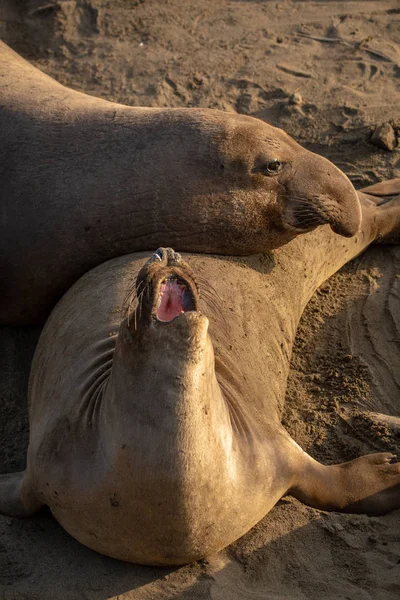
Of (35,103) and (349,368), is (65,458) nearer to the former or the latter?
(349,368)

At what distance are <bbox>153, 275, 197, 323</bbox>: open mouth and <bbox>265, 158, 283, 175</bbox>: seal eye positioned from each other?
172 cm

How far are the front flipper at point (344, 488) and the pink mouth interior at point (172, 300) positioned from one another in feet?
3.75

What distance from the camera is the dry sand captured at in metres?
3.90

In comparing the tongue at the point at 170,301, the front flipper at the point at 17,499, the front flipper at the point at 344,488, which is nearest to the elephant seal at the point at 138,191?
the front flipper at the point at 17,499

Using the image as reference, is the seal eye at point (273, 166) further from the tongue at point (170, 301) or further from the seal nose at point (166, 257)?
the tongue at point (170, 301)

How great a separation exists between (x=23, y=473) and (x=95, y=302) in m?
0.88

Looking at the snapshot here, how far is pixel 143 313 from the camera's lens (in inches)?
131

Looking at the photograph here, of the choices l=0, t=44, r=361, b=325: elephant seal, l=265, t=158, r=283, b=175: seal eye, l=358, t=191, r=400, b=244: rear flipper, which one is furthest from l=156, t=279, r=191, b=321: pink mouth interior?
l=358, t=191, r=400, b=244: rear flipper

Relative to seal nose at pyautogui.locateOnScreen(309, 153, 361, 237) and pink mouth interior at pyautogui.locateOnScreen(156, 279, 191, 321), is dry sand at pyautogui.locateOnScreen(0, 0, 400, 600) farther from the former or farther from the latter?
pink mouth interior at pyautogui.locateOnScreen(156, 279, 191, 321)

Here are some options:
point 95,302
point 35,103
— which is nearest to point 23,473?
point 95,302

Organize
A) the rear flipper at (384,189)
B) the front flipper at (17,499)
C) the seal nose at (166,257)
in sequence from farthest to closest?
1. the rear flipper at (384,189)
2. the front flipper at (17,499)
3. the seal nose at (166,257)

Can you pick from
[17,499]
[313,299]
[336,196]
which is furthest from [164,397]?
[313,299]

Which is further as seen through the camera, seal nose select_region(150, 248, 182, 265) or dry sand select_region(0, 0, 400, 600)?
dry sand select_region(0, 0, 400, 600)

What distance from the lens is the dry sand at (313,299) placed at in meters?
3.90
